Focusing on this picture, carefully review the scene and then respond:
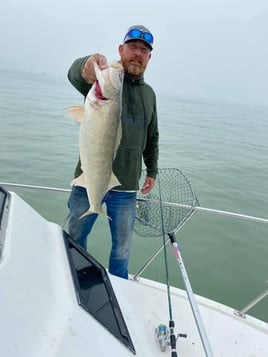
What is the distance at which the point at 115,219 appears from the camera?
2.75 m

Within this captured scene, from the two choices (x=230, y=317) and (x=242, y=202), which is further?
(x=242, y=202)

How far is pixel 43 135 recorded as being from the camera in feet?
52.7

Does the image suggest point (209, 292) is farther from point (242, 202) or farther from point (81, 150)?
point (242, 202)

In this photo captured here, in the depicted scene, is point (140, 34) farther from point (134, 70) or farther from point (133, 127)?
point (133, 127)

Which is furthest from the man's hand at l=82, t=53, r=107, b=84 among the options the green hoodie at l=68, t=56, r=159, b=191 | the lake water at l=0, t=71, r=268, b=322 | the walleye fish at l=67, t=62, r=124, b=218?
the lake water at l=0, t=71, r=268, b=322

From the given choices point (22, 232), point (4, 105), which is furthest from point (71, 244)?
point (4, 105)

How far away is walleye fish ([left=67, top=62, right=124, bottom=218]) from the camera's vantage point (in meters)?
1.82

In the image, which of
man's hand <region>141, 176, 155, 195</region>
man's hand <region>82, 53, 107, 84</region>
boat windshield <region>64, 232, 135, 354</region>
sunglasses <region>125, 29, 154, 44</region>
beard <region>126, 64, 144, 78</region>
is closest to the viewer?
boat windshield <region>64, 232, 135, 354</region>

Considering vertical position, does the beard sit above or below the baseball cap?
below

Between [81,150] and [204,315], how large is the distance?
1.53 m

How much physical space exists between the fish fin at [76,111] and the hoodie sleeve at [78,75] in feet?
0.88

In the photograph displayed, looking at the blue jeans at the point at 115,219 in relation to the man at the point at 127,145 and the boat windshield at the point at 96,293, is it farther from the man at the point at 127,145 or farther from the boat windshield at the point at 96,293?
the boat windshield at the point at 96,293

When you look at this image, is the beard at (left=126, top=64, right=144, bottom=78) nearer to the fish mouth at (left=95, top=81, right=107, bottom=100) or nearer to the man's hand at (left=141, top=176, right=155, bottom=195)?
the fish mouth at (left=95, top=81, right=107, bottom=100)

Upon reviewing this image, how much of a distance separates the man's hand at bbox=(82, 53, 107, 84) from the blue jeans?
953mm
